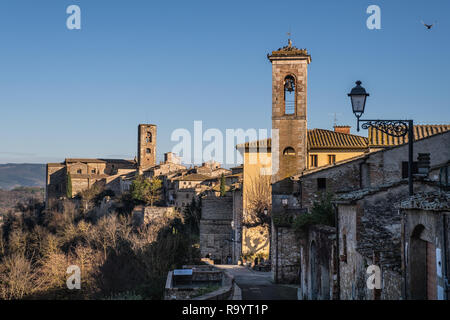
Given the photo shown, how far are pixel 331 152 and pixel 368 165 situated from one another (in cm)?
725

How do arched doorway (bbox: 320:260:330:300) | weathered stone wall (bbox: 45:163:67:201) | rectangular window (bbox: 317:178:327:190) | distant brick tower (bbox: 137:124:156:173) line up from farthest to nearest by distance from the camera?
distant brick tower (bbox: 137:124:156:173)
weathered stone wall (bbox: 45:163:67:201)
rectangular window (bbox: 317:178:327:190)
arched doorway (bbox: 320:260:330:300)

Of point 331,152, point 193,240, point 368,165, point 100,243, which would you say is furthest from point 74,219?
point 368,165

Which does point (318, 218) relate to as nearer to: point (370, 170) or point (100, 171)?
point (370, 170)

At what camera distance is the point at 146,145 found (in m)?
95.9

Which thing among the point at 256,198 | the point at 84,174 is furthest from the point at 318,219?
the point at 84,174

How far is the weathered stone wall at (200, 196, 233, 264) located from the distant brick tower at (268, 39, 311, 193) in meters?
15.2

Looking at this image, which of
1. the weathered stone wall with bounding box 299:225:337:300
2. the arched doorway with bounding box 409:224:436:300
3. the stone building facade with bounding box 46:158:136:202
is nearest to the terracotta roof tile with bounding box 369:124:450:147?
the weathered stone wall with bounding box 299:225:337:300

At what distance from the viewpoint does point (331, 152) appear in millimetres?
27578

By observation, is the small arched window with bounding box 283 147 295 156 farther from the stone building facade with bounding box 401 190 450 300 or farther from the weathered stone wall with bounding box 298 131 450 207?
the stone building facade with bounding box 401 190 450 300

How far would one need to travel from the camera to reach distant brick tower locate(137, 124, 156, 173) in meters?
94.1

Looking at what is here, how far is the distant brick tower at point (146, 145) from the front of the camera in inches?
3703

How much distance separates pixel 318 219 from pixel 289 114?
35.3 ft
